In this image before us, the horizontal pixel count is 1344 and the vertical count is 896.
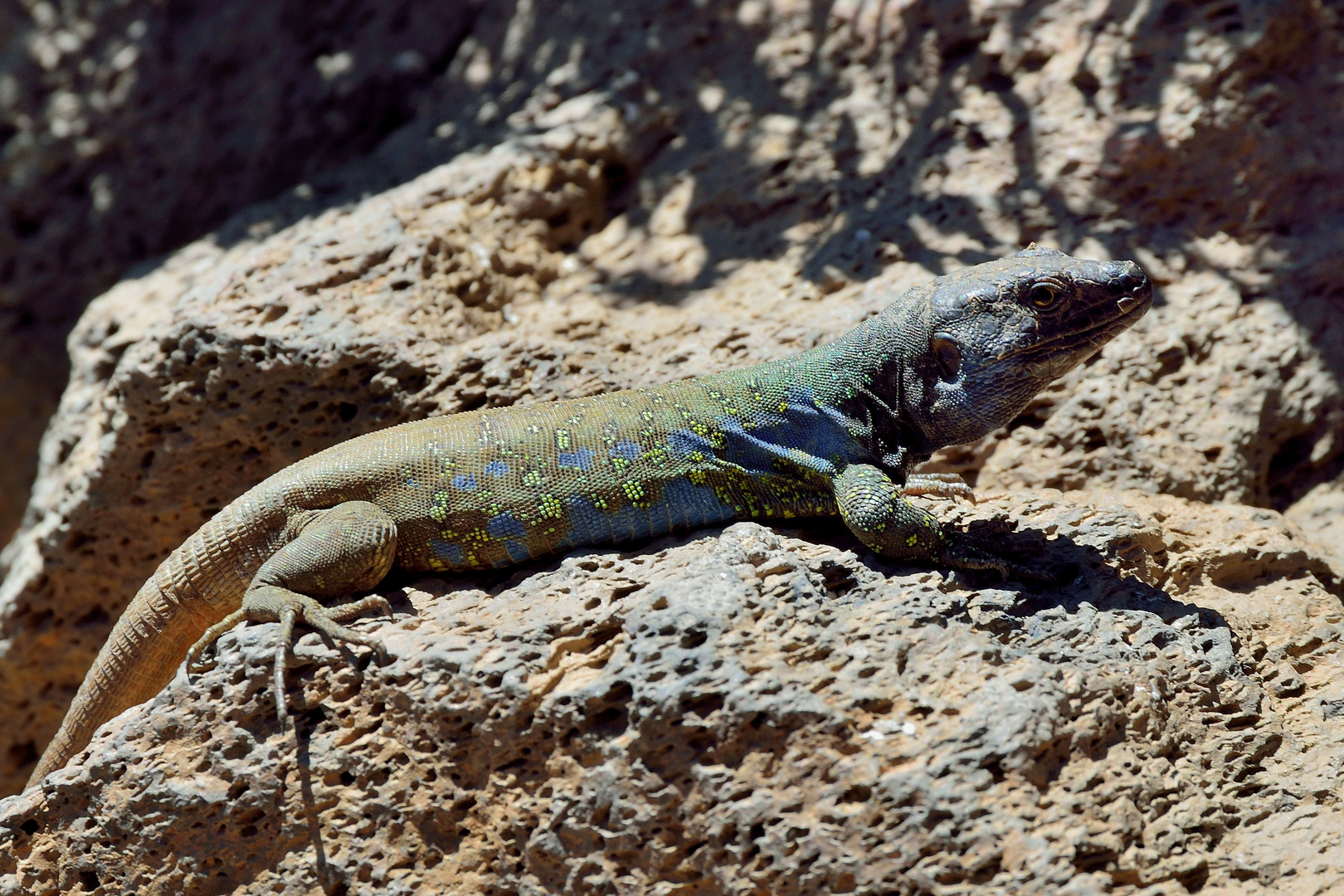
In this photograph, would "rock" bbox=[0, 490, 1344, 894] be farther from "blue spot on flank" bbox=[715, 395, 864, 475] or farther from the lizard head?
the lizard head

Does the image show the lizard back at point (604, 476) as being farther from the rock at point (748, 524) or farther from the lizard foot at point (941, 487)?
the lizard foot at point (941, 487)

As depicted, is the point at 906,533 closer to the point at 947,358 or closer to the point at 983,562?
the point at 983,562

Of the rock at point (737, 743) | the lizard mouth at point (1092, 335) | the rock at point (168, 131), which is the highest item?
the rock at point (168, 131)

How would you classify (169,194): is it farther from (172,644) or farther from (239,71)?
(172,644)

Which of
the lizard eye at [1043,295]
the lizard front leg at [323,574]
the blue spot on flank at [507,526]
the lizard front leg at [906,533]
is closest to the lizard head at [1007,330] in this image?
the lizard eye at [1043,295]

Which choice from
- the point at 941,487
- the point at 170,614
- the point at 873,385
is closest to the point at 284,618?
the point at 170,614
